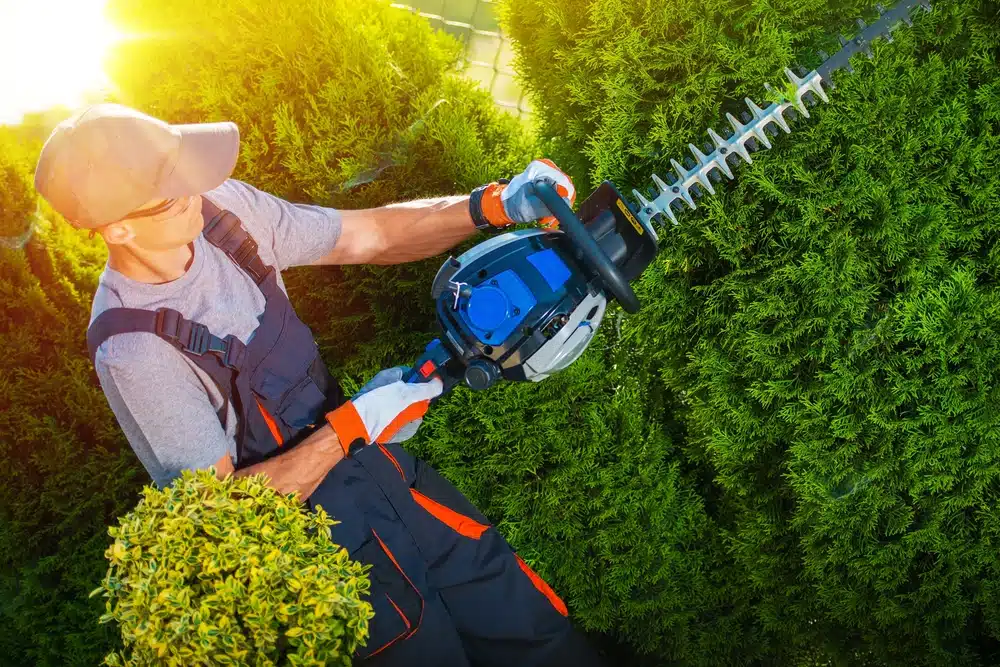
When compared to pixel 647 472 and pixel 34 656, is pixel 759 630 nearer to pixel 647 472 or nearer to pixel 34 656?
pixel 647 472

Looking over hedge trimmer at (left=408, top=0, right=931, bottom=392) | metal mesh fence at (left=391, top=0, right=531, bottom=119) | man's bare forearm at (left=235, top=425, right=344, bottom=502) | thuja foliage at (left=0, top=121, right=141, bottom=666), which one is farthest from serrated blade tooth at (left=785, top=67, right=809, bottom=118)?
thuja foliage at (left=0, top=121, right=141, bottom=666)

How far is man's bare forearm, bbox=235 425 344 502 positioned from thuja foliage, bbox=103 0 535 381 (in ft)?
2.85

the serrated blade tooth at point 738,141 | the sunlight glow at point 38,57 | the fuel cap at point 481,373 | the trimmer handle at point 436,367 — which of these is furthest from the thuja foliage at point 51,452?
the serrated blade tooth at point 738,141

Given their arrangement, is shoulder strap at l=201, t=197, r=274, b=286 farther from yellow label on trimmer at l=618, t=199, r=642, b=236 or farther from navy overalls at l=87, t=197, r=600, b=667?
yellow label on trimmer at l=618, t=199, r=642, b=236

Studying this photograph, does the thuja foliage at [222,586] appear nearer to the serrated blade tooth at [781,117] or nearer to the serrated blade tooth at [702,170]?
the serrated blade tooth at [702,170]

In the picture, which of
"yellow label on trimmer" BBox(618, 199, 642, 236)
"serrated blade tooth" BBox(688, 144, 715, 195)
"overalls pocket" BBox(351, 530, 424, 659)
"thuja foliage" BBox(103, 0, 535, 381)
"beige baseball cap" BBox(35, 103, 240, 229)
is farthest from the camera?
"thuja foliage" BBox(103, 0, 535, 381)

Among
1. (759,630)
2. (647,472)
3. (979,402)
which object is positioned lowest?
(759,630)

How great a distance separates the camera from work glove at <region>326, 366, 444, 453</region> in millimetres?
2258

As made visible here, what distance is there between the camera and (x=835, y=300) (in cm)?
260

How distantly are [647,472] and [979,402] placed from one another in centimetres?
125

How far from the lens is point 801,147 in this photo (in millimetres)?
2566

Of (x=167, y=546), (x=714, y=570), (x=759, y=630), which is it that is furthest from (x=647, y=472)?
(x=167, y=546)

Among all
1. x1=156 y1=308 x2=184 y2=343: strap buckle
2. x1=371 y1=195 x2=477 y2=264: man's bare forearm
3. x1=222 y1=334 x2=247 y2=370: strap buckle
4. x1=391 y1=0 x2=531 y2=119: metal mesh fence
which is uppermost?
x1=391 y1=0 x2=531 y2=119: metal mesh fence

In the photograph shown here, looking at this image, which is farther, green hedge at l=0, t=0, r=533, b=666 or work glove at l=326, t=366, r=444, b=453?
green hedge at l=0, t=0, r=533, b=666
